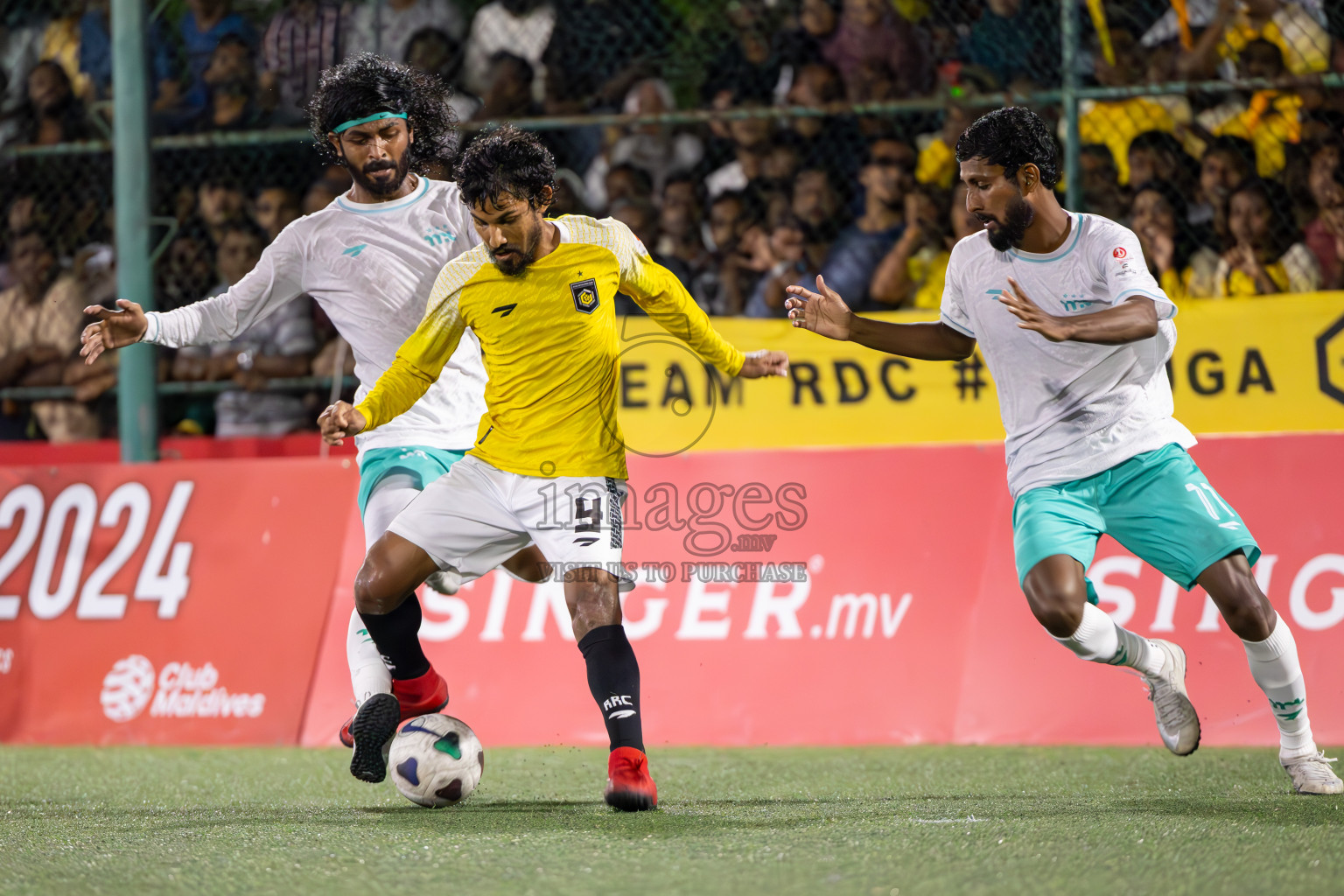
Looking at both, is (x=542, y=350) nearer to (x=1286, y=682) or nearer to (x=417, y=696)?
(x=417, y=696)

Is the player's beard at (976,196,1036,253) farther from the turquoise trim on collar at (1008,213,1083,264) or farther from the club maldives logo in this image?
the club maldives logo

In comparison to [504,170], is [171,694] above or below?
below

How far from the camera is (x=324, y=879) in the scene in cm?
325

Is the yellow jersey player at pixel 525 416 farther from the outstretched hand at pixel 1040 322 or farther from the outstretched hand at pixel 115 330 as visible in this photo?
the outstretched hand at pixel 1040 322

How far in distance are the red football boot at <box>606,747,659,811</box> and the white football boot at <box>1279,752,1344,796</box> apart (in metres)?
1.83

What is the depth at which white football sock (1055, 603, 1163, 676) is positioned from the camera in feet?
14.2

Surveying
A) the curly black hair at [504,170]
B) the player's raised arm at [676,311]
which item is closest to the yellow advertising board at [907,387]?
the player's raised arm at [676,311]

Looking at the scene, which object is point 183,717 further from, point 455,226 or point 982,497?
point 982,497

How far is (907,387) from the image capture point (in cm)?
667

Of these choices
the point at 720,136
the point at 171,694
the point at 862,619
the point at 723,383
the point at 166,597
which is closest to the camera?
the point at 862,619

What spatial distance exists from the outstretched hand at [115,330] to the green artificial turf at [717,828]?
1405mm

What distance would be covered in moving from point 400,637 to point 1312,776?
2.69 meters

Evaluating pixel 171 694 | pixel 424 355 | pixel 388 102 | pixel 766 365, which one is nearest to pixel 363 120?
pixel 388 102

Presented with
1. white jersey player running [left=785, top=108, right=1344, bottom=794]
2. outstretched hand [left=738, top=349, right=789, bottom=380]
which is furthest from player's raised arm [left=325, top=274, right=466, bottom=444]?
white jersey player running [left=785, top=108, right=1344, bottom=794]
